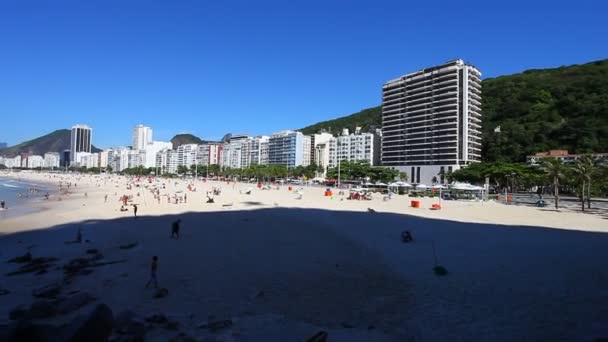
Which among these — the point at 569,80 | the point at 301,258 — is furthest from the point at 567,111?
the point at 301,258

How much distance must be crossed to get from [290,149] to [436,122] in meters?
65.6

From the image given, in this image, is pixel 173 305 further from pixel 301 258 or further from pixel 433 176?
pixel 433 176

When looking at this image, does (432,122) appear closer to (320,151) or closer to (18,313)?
(320,151)

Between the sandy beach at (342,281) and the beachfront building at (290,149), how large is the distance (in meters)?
120

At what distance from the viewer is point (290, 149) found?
14200 centimetres

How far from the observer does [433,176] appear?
285 ft

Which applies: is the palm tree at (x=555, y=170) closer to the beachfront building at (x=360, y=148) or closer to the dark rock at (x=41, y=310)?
the dark rock at (x=41, y=310)

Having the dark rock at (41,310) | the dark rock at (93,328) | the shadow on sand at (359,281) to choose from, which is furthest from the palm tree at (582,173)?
the dark rock at (41,310)

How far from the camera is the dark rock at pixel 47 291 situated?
1021cm

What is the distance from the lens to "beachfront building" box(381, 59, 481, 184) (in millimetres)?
85250

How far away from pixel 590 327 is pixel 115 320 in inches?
408

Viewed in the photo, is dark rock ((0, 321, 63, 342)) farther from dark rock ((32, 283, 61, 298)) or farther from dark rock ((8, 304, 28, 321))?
dark rock ((32, 283, 61, 298))

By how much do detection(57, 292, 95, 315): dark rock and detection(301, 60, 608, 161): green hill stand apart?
9612cm

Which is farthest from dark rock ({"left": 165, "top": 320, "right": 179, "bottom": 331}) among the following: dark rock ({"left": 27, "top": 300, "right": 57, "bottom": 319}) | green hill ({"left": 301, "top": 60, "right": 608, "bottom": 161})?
green hill ({"left": 301, "top": 60, "right": 608, "bottom": 161})
